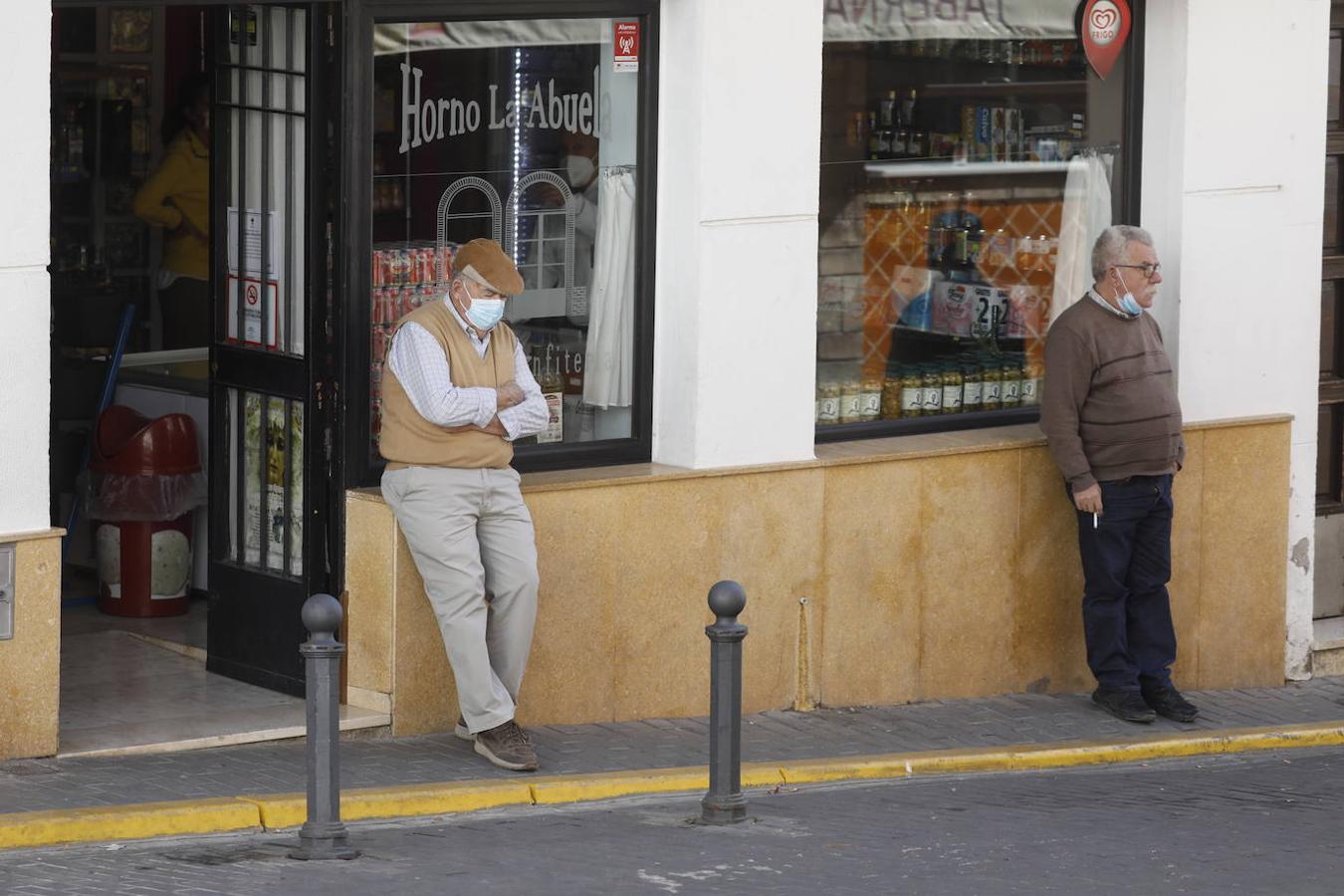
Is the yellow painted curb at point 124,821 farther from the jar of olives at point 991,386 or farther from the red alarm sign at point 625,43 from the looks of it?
the jar of olives at point 991,386

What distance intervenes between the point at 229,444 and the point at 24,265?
177cm

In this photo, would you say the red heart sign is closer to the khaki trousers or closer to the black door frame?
the black door frame

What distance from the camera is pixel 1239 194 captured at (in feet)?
35.7

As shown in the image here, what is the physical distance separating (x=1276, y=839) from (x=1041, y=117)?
3.87m

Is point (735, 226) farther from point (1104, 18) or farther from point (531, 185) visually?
point (1104, 18)

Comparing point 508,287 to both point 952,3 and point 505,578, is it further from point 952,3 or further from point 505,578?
point 952,3

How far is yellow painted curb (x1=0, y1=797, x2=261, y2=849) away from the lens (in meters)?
7.62

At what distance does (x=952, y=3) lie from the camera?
10.5m

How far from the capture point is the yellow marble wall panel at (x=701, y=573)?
944 centimetres

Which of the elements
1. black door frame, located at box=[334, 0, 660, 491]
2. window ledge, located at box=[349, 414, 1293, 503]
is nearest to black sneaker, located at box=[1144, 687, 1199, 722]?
window ledge, located at box=[349, 414, 1293, 503]

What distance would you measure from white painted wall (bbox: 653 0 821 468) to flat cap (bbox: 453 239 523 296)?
3.92ft

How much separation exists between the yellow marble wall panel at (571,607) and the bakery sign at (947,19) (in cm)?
237

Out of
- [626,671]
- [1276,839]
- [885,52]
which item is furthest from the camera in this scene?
[885,52]

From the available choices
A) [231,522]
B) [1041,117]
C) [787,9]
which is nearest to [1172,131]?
[1041,117]
